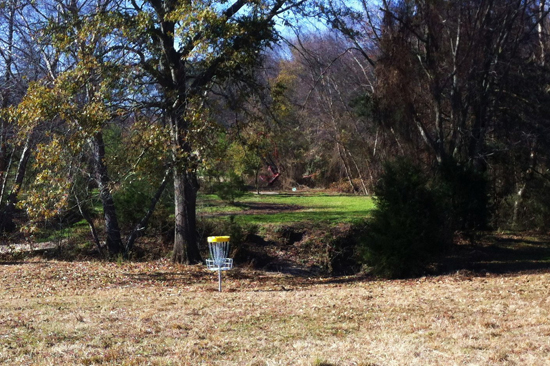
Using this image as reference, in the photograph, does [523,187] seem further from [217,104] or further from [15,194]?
[15,194]

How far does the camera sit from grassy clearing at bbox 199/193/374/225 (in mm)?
19844

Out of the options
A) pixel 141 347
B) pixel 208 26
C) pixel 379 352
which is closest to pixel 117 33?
pixel 208 26

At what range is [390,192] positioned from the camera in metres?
13.6

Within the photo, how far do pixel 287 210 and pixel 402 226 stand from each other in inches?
439

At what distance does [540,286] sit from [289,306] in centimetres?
480

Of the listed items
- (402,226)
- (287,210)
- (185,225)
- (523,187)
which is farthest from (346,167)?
(402,226)

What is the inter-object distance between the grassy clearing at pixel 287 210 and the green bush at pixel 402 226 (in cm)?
556

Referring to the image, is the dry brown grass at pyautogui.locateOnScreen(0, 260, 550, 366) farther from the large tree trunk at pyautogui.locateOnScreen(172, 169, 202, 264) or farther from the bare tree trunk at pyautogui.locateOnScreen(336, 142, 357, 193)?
the bare tree trunk at pyautogui.locateOnScreen(336, 142, 357, 193)

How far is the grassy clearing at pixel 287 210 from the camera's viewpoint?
19.8 meters

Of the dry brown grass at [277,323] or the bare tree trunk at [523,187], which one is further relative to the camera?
the bare tree trunk at [523,187]

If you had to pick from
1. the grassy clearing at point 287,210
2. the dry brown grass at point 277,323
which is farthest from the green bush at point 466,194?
the grassy clearing at point 287,210

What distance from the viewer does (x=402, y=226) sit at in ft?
43.3

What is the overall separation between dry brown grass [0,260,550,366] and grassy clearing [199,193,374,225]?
22.2 ft

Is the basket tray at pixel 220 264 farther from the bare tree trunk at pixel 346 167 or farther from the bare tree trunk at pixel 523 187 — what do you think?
the bare tree trunk at pixel 346 167
